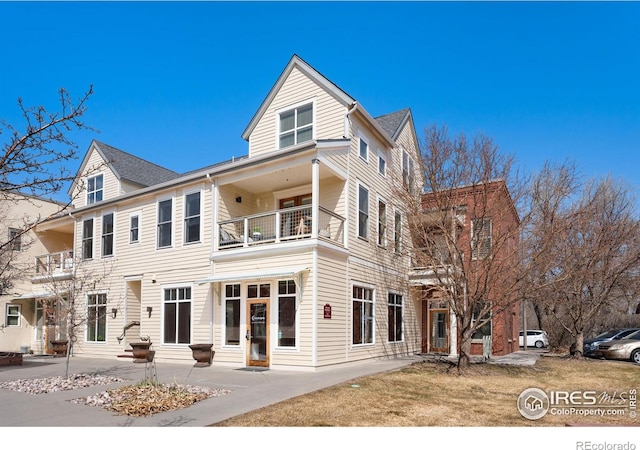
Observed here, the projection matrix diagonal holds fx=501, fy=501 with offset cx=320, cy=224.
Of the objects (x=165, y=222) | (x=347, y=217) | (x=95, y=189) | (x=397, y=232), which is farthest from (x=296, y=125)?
(x=95, y=189)

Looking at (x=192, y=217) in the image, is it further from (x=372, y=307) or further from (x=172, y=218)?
(x=372, y=307)

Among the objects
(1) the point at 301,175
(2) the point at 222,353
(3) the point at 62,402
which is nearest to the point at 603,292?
(1) the point at 301,175

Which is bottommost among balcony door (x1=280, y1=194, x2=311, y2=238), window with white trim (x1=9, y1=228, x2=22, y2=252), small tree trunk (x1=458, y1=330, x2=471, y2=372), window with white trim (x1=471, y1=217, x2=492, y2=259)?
small tree trunk (x1=458, y1=330, x2=471, y2=372)

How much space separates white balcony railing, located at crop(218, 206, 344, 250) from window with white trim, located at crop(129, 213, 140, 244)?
503 cm

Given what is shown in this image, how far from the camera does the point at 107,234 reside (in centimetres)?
2211

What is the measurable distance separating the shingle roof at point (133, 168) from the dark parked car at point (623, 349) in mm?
22165

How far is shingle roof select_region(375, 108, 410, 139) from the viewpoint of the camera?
21950 mm

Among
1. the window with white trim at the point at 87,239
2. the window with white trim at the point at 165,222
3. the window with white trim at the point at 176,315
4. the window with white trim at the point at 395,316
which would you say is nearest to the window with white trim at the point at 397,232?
the window with white trim at the point at 395,316

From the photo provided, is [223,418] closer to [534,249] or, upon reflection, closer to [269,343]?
[269,343]

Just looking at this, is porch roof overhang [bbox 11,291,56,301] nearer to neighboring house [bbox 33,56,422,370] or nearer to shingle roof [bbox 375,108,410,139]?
neighboring house [bbox 33,56,422,370]

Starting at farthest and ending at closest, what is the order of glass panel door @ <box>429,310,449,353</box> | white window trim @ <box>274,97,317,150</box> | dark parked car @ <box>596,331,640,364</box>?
glass panel door @ <box>429,310,449,353</box> < dark parked car @ <box>596,331,640,364</box> < white window trim @ <box>274,97,317,150</box>

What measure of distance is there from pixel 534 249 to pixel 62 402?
1366 cm

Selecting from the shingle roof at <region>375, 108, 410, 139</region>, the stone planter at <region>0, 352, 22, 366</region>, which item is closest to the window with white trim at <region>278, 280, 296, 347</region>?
the shingle roof at <region>375, 108, 410, 139</region>

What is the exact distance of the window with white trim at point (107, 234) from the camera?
22.0 metres
